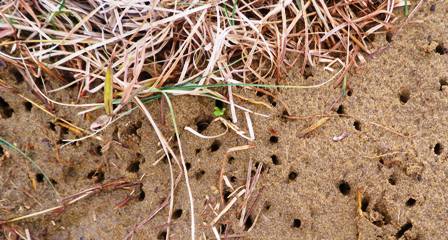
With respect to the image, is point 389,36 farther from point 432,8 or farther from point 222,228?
point 222,228

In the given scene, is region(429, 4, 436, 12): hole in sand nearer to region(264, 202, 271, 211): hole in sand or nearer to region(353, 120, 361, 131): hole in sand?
region(353, 120, 361, 131): hole in sand

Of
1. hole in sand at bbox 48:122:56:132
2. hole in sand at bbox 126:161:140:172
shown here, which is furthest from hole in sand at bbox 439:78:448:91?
hole in sand at bbox 48:122:56:132

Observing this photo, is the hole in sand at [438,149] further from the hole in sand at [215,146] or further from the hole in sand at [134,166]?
the hole in sand at [134,166]

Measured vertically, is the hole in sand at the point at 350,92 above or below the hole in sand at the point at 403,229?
above

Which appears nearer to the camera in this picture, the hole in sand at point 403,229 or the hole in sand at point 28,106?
the hole in sand at point 403,229

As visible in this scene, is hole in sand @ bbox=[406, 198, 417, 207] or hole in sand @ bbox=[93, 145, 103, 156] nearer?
hole in sand @ bbox=[406, 198, 417, 207]

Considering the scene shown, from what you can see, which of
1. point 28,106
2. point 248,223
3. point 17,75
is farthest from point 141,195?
point 17,75

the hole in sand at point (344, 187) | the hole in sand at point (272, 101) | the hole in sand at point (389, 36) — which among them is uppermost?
the hole in sand at point (389, 36)

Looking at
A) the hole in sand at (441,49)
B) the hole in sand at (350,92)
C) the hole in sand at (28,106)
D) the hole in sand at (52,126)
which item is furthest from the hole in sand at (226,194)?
the hole in sand at (441,49)

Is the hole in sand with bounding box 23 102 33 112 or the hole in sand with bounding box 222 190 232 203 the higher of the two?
the hole in sand with bounding box 23 102 33 112
